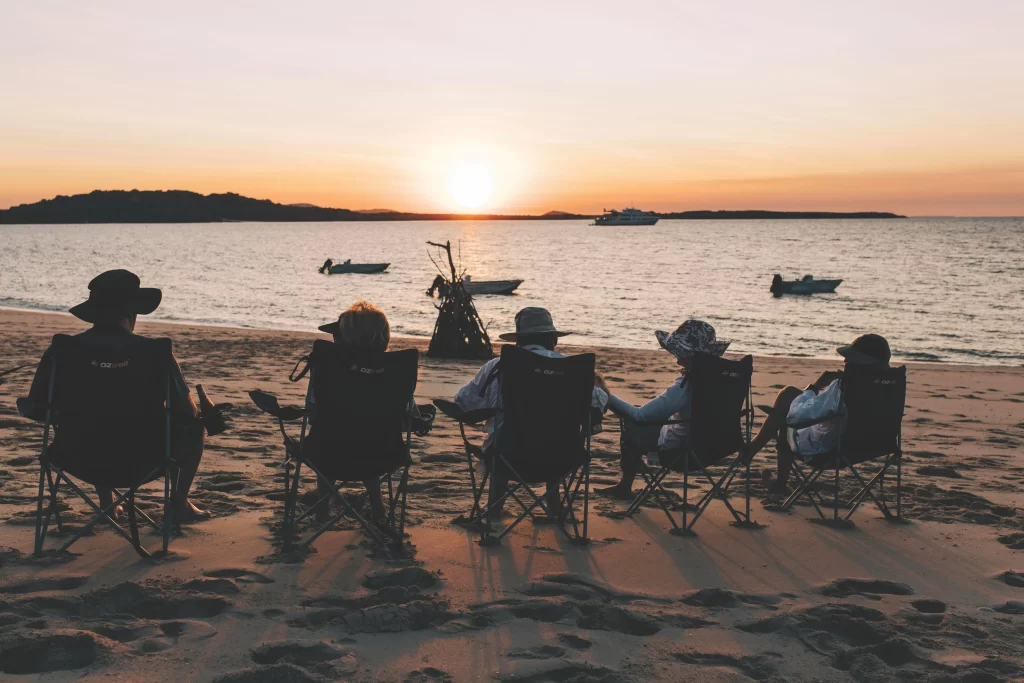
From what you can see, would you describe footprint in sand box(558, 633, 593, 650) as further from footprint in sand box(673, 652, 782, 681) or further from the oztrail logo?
the oztrail logo

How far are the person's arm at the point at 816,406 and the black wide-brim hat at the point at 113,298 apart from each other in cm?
345

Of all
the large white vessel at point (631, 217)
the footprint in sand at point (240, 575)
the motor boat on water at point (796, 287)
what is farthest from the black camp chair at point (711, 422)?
the large white vessel at point (631, 217)

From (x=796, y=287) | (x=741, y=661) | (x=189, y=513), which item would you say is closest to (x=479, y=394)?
(x=189, y=513)

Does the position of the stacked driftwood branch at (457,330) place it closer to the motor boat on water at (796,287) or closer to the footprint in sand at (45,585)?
the footprint in sand at (45,585)

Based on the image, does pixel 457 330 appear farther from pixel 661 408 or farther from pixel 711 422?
pixel 711 422

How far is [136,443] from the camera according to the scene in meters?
4.04

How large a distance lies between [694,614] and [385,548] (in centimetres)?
154

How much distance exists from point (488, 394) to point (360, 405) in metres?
0.79

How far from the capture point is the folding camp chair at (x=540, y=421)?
4.44m

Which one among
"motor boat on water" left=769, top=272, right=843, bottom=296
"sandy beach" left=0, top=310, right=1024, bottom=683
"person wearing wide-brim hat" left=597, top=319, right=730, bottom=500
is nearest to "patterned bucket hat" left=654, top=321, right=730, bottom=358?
"person wearing wide-brim hat" left=597, top=319, right=730, bottom=500

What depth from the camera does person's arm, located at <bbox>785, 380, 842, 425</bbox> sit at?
4.91m

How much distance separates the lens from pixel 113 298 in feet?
13.5

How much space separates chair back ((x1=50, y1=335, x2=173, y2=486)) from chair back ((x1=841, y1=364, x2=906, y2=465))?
354cm

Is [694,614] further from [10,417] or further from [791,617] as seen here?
[10,417]
